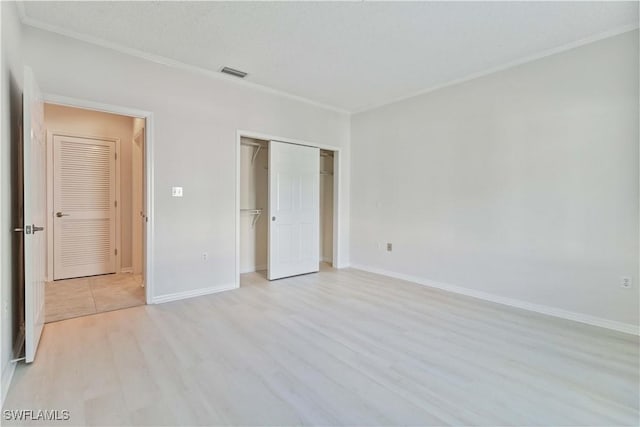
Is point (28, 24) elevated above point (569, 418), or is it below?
above

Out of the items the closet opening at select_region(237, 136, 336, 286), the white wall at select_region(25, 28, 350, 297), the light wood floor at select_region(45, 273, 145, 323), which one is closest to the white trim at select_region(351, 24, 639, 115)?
the closet opening at select_region(237, 136, 336, 286)

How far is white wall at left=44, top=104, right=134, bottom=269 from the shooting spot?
448 cm

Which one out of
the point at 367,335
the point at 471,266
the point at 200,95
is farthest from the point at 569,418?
the point at 200,95

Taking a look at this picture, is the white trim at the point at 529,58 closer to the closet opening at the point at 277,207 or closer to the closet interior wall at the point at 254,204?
the closet opening at the point at 277,207

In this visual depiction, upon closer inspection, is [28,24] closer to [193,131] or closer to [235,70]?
[193,131]

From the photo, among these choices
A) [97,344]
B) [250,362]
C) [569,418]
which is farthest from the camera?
[97,344]

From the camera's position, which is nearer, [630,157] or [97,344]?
[97,344]

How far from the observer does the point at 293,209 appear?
4.78 metres

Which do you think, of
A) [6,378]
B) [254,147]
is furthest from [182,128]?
[6,378]

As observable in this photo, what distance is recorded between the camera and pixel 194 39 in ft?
9.92

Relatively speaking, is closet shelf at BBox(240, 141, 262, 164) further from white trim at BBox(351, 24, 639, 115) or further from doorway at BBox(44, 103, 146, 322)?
white trim at BBox(351, 24, 639, 115)

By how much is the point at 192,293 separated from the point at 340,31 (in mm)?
3271

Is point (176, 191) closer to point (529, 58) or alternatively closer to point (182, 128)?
point (182, 128)

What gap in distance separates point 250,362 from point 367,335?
1.03 metres
